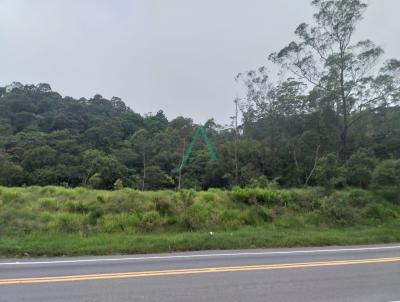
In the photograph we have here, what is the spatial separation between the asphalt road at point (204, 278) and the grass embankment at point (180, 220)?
1.43m

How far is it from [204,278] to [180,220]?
7033mm

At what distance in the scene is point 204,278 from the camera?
743 cm

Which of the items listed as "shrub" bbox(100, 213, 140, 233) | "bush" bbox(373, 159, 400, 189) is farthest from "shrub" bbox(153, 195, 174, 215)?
"bush" bbox(373, 159, 400, 189)

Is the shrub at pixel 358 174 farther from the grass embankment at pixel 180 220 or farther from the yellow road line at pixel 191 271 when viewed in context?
the yellow road line at pixel 191 271

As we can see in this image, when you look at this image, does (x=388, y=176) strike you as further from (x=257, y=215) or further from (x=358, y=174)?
(x=257, y=215)

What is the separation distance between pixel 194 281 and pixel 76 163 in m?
37.8

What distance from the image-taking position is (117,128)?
176ft

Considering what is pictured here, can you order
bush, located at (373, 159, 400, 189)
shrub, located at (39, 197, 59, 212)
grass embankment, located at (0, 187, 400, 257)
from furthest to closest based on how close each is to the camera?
bush, located at (373, 159, 400, 189) → shrub, located at (39, 197, 59, 212) → grass embankment, located at (0, 187, 400, 257)

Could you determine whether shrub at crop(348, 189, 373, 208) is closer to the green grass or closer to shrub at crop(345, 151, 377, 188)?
the green grass

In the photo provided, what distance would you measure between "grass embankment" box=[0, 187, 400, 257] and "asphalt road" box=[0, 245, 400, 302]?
143cm

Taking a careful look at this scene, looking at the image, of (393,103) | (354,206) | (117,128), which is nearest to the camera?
(354,206)

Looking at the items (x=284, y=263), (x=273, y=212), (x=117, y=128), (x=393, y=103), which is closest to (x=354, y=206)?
(x=273, y=212)

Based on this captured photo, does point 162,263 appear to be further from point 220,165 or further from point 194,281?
point 220,165

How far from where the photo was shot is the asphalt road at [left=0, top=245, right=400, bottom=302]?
620 cm
